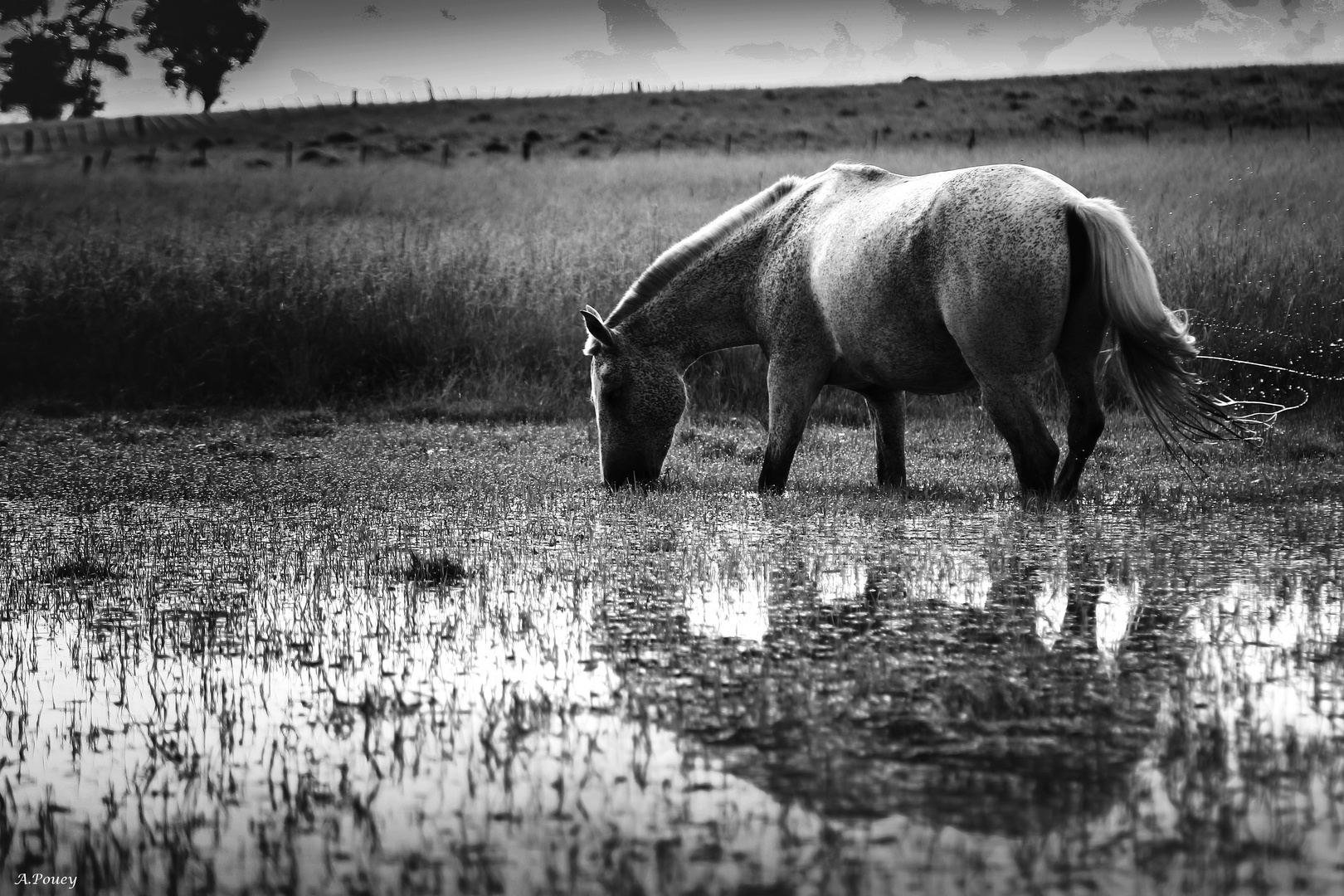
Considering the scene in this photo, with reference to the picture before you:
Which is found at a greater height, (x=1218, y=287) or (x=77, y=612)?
(x=1218, y=287)

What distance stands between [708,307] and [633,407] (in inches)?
30.4

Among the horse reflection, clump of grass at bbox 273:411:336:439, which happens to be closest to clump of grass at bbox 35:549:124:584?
the horse reflection

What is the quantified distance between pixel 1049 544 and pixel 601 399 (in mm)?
3066

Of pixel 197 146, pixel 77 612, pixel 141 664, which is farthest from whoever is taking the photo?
pixel 197 146

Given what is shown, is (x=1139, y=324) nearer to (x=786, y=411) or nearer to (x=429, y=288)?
(x=786, y=411)

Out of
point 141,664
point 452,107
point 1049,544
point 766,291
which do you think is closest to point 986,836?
point 141,664

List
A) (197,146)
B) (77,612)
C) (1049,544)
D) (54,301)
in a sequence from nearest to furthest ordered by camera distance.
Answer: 1. (77,612)
2. (1049,544)
3. (54,301)
4. (197,146)

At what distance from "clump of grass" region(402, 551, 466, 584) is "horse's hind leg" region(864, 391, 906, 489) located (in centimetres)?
312

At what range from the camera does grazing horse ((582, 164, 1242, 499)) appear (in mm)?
5508

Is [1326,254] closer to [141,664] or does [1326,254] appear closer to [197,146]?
[141,664]

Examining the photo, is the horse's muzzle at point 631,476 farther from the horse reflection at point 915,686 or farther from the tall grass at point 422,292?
the tall grass at point 422,292

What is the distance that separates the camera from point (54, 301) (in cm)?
1286

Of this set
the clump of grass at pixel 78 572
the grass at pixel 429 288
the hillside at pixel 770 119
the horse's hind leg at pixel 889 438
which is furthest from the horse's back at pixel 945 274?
the hillside at pixel 770 119

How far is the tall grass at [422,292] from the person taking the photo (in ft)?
37.6
